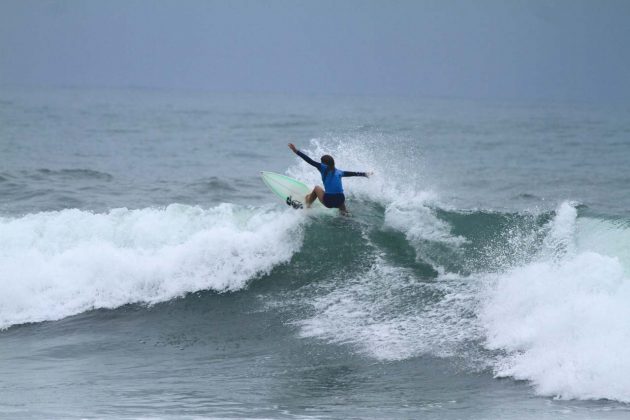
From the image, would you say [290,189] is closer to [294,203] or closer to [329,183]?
[294,203]

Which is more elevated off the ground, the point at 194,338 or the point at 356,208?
the point at 356,208

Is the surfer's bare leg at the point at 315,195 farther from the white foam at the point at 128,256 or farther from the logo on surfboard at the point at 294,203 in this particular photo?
the white foam at the point at 128,256

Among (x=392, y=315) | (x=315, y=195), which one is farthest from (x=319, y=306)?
(x=315, y=195)

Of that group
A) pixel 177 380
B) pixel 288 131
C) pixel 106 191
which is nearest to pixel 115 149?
pixel 106 191

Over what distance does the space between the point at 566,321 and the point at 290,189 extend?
6505 mm

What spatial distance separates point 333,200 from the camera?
13430 millimetres

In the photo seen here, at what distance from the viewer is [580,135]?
1772 inches

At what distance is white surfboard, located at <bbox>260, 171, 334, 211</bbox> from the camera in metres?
13.9

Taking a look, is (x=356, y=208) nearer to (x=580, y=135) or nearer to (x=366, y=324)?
(x=366, y=324)

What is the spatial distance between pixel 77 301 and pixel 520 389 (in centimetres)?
673

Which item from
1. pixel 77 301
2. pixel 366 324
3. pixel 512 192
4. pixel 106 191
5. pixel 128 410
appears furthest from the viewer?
pixel 512 192

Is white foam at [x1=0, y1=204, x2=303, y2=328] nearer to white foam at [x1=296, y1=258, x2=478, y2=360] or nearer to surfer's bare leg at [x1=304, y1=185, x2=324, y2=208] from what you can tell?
surfer's bare leg at [x1=304, y1=185, x2=324, y2=208]

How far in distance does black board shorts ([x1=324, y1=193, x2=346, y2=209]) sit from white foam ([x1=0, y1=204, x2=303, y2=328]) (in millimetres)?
540

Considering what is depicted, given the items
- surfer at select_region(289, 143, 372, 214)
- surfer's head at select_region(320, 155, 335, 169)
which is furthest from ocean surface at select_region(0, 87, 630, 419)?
surfer's head at select_region(320, 155, 335, 169)
